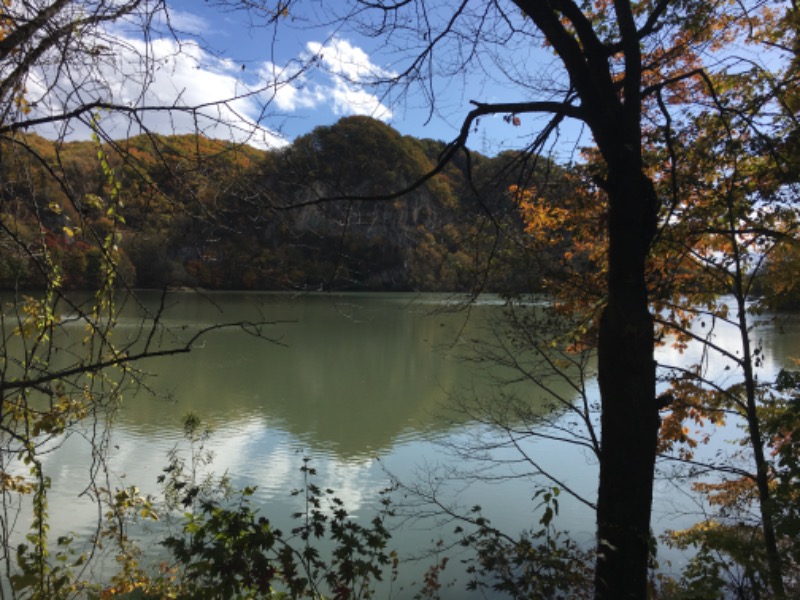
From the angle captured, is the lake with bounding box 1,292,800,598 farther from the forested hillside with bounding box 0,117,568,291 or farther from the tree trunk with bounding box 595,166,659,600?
the tree trunk with bounding box 595,166,659,600

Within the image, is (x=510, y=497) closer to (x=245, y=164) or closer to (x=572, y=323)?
(x=572, y=323)

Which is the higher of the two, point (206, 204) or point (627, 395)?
point (206, 204)

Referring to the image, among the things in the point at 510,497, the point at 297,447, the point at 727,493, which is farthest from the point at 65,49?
the point at 297,447

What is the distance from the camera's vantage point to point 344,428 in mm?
10336

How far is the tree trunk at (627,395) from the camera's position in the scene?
179 cm

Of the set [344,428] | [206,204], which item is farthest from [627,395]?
[344,428]

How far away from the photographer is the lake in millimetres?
5316

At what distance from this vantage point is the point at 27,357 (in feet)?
5.41

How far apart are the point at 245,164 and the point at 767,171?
3.37 metres

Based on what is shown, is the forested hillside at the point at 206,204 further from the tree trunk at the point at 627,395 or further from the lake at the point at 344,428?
the tree trunk at the point at 627,395

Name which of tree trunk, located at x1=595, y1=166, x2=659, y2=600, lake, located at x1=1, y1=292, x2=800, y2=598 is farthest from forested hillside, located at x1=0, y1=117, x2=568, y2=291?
tree trunk, located at x1=595, y1=166, x2=659, y2=600

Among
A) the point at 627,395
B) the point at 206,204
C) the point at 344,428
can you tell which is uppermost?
the point at 206,204

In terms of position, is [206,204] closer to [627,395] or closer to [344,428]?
[627,395]

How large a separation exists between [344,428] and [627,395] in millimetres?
8951
